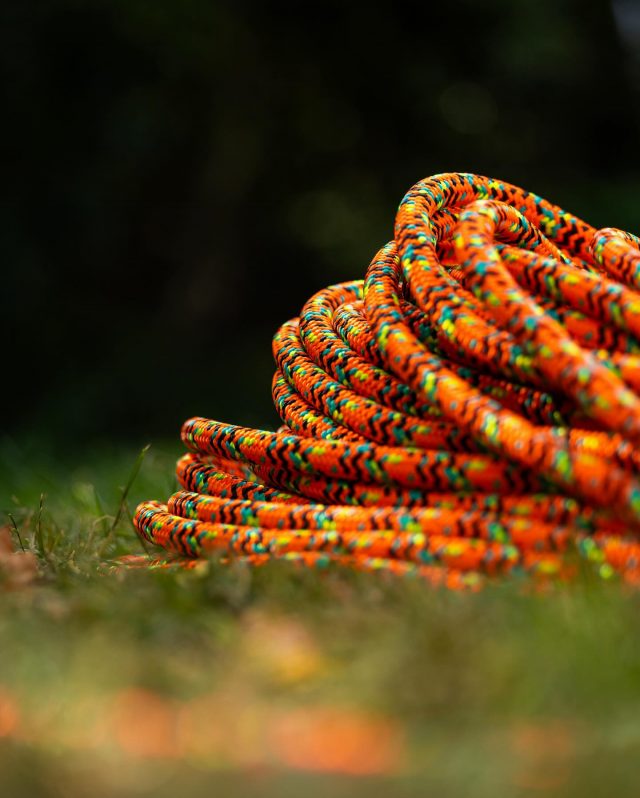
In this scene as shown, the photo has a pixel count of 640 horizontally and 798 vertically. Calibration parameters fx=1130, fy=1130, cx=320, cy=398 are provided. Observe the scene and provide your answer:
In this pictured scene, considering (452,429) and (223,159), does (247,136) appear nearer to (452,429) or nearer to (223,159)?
(223,159)

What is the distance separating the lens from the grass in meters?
0.85

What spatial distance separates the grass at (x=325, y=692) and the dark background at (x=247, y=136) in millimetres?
5044

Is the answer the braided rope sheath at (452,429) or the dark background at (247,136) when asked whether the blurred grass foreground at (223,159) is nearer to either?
the dark background at (247,136)

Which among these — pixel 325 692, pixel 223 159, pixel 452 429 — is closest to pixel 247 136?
pixel 223 159

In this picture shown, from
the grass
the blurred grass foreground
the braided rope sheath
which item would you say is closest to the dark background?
the blurred grass foreground

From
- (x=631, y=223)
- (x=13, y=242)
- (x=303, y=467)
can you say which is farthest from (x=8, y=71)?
(x=303, y=467)

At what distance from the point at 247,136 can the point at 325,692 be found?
20.4ft

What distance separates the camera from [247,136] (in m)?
6.86

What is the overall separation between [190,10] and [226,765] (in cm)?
618

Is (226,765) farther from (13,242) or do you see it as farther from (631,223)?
(13,242)

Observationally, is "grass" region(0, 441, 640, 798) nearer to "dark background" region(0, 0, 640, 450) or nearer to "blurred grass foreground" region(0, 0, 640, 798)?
"blurred grass foreground" region(0, 0, 640, 798)

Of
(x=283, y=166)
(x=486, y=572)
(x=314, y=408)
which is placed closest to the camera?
(x=486, y=572)

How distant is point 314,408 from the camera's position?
1.59m

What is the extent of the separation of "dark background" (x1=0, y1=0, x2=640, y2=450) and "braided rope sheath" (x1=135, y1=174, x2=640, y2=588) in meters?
4.61
